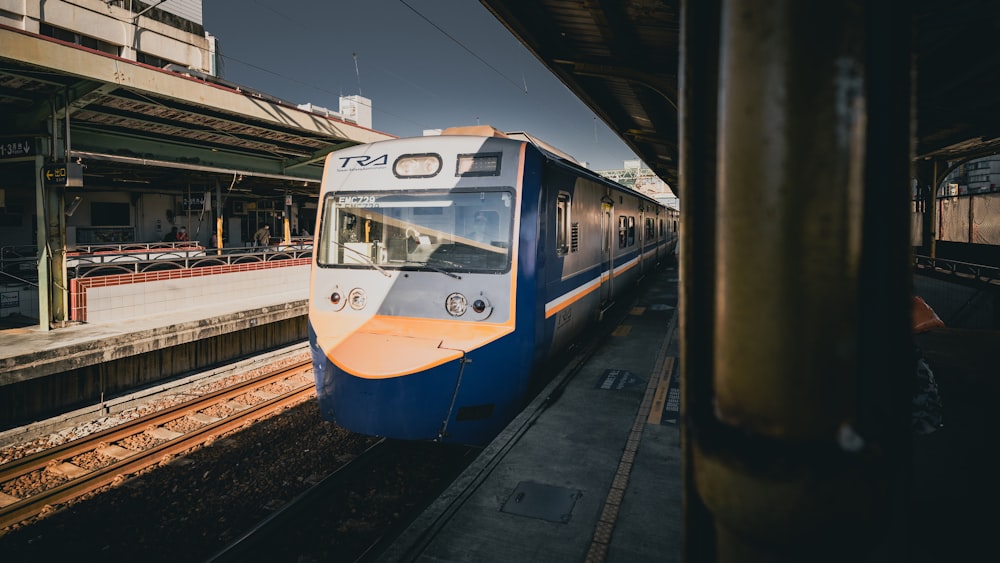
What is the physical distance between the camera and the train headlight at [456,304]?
5.82m

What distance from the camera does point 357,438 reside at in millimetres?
7391

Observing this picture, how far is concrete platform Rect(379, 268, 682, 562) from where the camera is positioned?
3764 mm

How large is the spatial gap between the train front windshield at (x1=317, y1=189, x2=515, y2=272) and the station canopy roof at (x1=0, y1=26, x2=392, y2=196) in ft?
23.9

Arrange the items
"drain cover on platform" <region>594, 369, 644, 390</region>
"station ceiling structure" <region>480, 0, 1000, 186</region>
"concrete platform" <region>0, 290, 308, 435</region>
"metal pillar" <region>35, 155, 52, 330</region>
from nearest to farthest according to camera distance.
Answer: "station ceiling structure" <region>480, 0, 1000, 186</region>
"drain cover on platform" <region>594, 369, 644, 390</region>
"concrete platform" <region>0, 290, 308, 435</region>
"metal pillar" <region>35, 155, 52, 330</region>

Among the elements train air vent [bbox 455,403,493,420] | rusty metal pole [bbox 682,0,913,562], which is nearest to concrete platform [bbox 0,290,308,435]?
train air vent [bbox 455,403,493,420]

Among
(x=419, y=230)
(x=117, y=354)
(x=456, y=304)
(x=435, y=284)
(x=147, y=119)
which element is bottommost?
(x=117, y=354)

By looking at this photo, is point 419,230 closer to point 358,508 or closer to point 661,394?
point 358,508

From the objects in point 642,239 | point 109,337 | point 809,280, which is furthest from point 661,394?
point 642,239

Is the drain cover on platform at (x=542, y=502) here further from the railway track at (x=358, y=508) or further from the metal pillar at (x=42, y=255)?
the metal pillar at (x=42, y=255)

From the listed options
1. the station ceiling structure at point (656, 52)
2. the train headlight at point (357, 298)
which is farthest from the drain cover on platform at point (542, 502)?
the station ceiling structure at point (656, 52)

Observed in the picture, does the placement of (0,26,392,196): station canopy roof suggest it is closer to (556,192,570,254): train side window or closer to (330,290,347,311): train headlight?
(330,290,347,311): train headlight

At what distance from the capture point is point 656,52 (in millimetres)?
7875

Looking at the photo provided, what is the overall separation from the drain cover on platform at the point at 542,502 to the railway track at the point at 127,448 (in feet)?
15.9

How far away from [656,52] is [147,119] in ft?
38.6
